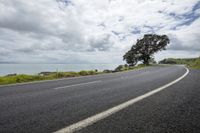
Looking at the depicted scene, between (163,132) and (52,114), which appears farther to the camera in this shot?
(52,114)

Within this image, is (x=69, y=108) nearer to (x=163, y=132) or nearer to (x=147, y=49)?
(x=163, y=132)

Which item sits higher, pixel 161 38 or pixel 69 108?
pixel 161 38

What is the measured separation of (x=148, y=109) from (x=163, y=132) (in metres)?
1.57

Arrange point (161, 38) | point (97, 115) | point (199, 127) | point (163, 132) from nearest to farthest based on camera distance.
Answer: point (163, 132) < point (199, 127) < point (97, 115) < point (161, 38)

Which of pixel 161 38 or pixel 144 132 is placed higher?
pixel 161 38

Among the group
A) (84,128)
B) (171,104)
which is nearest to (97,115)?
(84,128)

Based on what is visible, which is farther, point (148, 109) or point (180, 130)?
point (148, 109)

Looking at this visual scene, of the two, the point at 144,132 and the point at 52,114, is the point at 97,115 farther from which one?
the point at 144,132

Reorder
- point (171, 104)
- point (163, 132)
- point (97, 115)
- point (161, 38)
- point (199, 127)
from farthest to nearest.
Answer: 1. point (161, 38)
2. point (171, 104)
3. point (97, 115)
4. point (199, 127)
5. point (163, 132)

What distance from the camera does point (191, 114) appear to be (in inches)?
164

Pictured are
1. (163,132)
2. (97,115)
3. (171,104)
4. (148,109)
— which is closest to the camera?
(163,132)

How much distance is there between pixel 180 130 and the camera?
126 inches

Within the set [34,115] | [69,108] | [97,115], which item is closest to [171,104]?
[97,115]

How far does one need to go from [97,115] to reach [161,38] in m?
64.5
